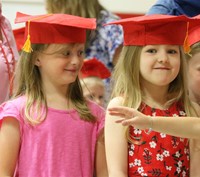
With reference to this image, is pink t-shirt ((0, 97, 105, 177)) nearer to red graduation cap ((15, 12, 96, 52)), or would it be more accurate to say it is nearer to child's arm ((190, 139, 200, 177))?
red graduation cap ((15, 12, 96, 52))

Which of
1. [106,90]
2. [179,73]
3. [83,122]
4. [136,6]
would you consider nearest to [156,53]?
[179,73]

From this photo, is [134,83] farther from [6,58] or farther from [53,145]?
[6,58]

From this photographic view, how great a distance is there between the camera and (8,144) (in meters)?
2.14

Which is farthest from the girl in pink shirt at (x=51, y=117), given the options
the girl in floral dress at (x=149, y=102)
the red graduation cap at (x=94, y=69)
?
the red graduation cap at (x=94, y=69)

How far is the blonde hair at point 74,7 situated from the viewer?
126 inches

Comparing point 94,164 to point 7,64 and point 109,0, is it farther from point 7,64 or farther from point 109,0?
point 109,0

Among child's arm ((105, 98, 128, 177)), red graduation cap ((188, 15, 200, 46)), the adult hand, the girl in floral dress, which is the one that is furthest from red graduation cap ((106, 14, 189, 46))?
the adult hand

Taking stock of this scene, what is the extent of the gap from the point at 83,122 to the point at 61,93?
14 centimetres

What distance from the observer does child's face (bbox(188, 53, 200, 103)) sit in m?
2.28

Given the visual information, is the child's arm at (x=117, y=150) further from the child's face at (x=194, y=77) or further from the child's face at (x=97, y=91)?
the child's face at (x=97, y=91)

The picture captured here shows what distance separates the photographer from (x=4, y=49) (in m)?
2.41

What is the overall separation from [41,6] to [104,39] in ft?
3.77

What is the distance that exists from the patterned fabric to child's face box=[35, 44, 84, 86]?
107 cm

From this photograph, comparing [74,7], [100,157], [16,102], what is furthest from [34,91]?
[74,7]
